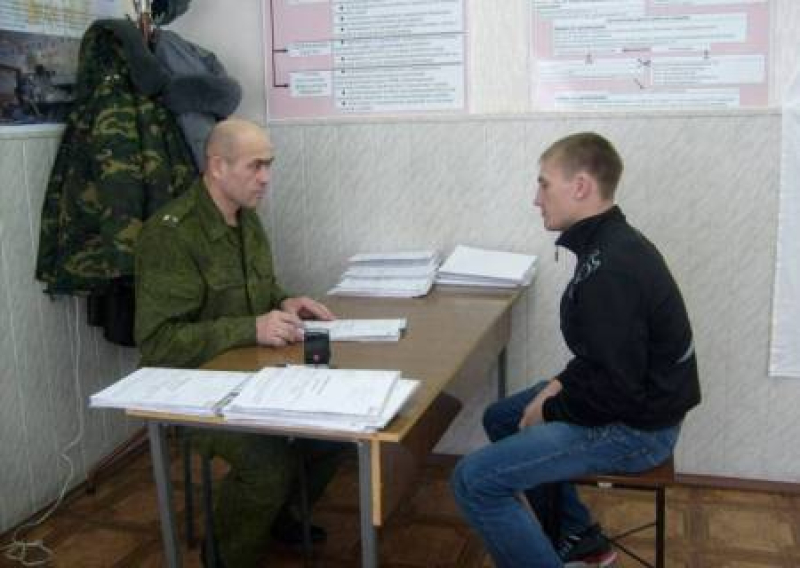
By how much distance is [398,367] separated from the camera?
6.33ft

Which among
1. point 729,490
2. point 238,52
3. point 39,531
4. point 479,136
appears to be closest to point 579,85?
point 479,136

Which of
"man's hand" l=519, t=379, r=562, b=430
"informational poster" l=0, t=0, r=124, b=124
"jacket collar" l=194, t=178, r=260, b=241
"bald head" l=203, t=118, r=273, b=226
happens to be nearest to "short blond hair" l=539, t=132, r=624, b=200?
"man's hand" l=519, t=379, r=562, b=430

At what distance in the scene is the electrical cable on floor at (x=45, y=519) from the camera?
99.6 inches

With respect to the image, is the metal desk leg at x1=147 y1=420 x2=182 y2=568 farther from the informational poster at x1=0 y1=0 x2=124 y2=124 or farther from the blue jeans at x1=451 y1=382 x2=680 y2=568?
the informational poster at x1=0 y1=0 x2=124 y2=124

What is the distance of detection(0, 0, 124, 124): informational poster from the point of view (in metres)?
2.56

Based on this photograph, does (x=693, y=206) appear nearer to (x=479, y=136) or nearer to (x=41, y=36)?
(x=479, y=136)

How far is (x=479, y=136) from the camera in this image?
2887 mm

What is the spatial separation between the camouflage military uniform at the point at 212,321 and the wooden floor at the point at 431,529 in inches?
15.4

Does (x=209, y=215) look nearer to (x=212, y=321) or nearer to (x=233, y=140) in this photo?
(x=233, y=140)

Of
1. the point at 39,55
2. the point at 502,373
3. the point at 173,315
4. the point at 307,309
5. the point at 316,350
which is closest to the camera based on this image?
the point at 316,350

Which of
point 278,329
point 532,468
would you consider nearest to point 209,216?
point 278,329

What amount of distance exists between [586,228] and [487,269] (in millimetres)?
810

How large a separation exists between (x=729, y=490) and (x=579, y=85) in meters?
1.47

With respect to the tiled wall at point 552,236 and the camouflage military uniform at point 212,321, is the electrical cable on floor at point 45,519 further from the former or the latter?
the tiled wall at point 552,236
